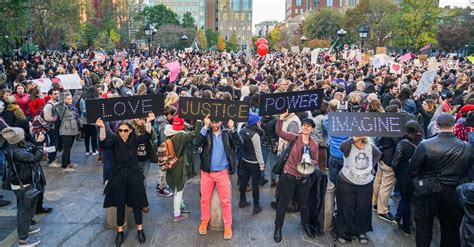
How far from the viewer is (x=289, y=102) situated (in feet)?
21.3

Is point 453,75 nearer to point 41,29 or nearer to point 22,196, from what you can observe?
point 22,196

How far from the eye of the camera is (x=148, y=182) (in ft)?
28.2

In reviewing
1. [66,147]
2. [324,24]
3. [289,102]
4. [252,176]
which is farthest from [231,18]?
[289,102]

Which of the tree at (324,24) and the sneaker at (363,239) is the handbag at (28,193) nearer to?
the sneaker at (363,239)

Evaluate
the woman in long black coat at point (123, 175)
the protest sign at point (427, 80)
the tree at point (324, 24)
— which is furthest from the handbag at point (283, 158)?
the tree at point (324, 24)

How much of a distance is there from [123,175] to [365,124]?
3554 mm

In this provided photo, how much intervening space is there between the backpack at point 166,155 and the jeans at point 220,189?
0.61 m

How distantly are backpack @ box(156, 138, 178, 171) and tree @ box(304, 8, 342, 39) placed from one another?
6416cm

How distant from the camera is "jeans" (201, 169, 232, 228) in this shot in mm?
5934

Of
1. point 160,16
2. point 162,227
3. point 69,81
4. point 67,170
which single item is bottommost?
point 162,227

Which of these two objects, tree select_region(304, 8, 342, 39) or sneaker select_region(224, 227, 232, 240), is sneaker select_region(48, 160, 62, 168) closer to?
sneaker select_region(224, 227, 232, 240)

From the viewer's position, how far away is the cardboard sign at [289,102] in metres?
6.30

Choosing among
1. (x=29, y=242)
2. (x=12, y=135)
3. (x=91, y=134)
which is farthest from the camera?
(x=91, y=134)

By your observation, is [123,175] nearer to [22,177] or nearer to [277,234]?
[22,177]
